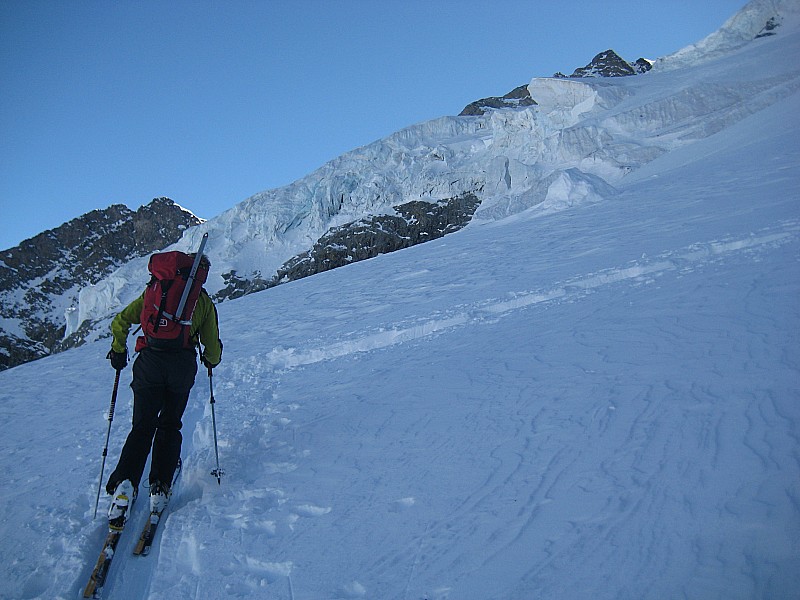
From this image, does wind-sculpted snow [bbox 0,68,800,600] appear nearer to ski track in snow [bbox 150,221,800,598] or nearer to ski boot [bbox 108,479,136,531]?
ski track in snow [bbox 150,221,800,598]

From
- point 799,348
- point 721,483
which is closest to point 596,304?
point 799,348

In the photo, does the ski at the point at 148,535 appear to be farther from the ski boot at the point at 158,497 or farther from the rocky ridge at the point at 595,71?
the rocky ridge at the point at 595,71

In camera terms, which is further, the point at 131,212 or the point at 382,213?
the point at 131,212

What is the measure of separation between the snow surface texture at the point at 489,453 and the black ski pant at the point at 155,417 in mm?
317

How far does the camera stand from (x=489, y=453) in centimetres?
319

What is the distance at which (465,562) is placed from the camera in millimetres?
2305

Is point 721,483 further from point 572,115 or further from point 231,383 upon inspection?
point 572,115

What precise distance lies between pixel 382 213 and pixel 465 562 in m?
81.1

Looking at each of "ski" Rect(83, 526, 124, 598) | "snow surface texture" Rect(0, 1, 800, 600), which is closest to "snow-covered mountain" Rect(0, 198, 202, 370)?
"snow surface texture" Rect(0, 1, 800, 600)

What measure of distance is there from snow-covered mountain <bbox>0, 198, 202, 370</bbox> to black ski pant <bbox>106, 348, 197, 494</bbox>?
562 ft

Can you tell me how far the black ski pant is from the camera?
3236 millimetres

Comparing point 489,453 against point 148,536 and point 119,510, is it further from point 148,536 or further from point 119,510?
point 119,510

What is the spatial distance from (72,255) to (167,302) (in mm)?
206592

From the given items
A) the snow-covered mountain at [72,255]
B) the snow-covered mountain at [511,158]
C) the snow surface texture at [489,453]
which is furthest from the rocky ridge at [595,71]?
the snow surface texture at [489,453]
